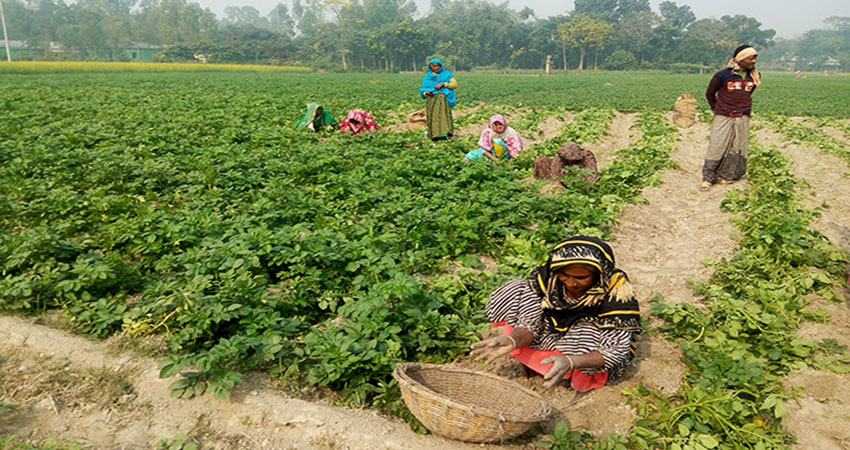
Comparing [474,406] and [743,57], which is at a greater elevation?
[743,57]

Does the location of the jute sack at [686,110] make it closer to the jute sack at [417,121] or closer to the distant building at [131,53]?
the jute sack at [417,121]

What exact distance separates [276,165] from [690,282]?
4.99 meters

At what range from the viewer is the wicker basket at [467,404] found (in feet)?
7.49

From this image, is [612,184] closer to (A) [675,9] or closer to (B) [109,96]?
(B) [109,96]

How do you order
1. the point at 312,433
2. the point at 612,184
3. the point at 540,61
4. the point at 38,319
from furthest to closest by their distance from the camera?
the point at 540,61 < the point at 612,184 < the point at 38,319 < the point at 312,433

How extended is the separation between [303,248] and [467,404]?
2012 mm

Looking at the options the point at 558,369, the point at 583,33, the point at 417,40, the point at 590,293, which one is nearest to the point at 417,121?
the point at 590,293

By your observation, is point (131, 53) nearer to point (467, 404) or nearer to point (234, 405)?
point (234, 405)

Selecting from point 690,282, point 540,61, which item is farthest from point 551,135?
point 540,61

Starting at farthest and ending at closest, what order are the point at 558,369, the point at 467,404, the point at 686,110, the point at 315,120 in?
the point at 686,110, the point at 315,120, the point at 558,369, the point at 467,404

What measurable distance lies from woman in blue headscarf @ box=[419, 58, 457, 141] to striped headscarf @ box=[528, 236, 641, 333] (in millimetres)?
7078

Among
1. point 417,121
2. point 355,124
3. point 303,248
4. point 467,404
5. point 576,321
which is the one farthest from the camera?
point 417,121

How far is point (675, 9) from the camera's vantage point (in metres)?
104

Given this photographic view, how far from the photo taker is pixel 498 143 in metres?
8.16
